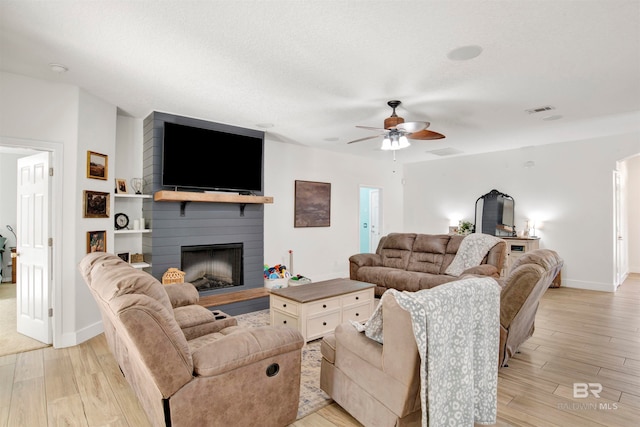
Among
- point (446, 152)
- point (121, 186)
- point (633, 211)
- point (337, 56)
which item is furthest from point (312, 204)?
point (633, 211)

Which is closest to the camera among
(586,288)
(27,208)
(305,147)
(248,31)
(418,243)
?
(248,31)

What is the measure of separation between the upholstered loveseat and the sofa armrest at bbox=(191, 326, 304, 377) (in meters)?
3.02

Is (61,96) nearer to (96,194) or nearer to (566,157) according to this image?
(96,194)

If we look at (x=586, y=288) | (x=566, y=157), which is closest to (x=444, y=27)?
(x=566, y=157)

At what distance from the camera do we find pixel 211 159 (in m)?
4.68

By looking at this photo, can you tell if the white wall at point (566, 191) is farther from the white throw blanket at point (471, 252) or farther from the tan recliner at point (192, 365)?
the tan recliner at point (192, 365)

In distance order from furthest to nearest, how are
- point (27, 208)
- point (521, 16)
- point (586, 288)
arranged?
point (586, 288), point (27, 208), point (521, 16)

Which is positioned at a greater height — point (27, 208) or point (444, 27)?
point (444, 27)

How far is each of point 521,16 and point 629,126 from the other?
4332mm

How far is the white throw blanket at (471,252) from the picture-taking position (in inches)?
181

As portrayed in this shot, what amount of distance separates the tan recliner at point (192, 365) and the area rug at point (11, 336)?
6.42 feet

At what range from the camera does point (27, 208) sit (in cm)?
364

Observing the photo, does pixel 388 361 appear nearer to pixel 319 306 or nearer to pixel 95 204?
pixel 319 306

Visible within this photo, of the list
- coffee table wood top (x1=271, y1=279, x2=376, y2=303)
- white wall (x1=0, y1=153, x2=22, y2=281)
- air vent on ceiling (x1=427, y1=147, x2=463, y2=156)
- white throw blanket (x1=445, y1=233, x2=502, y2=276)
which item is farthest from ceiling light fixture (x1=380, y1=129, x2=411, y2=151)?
white wall (x1=0, y1=153, x2=22, y2=281)
